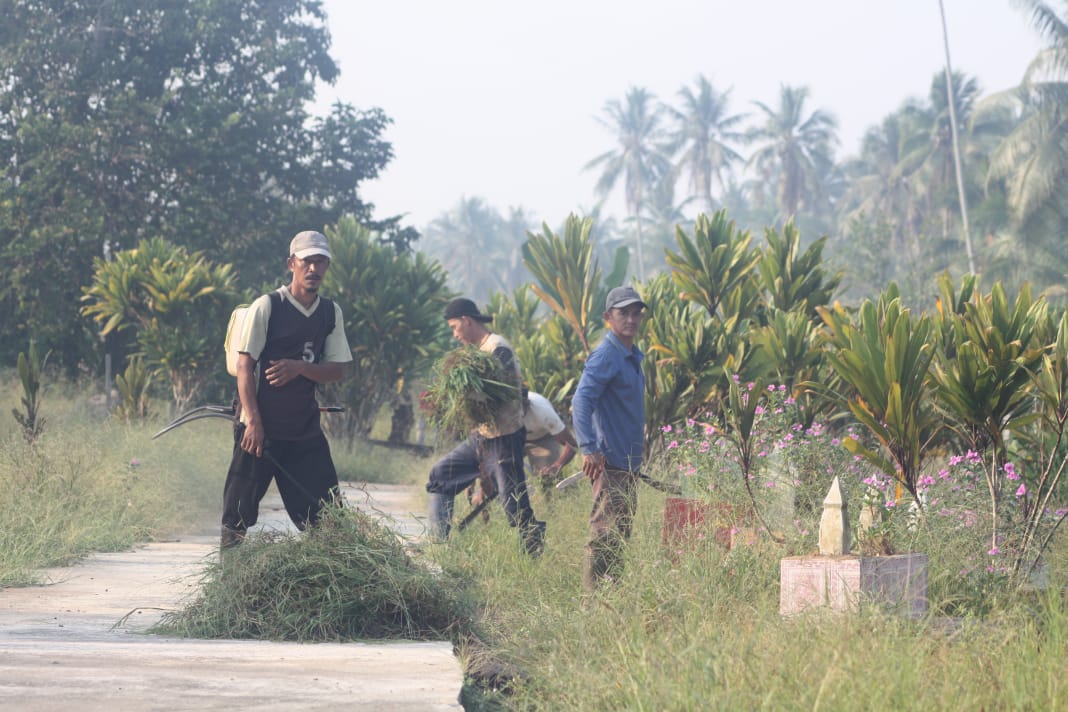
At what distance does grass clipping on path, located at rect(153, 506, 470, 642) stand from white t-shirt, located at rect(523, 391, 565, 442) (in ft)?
10.7

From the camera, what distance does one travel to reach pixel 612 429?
7.05 meters

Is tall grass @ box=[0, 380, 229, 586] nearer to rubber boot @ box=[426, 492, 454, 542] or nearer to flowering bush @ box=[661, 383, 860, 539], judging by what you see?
rubber boot @ box=[426, 492, 454, 542]

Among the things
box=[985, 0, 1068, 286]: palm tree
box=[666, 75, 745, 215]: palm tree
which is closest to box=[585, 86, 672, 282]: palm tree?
box=[666, 75, 745, 215]: palm tree

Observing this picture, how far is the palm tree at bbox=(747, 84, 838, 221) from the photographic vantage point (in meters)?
73.8

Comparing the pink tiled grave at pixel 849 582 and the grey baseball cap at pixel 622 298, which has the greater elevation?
the grey baseball cap at pixel 622 298

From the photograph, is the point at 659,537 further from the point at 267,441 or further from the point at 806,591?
the point at 267,441

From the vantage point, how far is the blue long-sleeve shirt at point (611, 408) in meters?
6.96

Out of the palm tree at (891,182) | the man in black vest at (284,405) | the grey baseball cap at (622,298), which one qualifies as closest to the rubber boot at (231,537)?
the man in black vest at (284,405)

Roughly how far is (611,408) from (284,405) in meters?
1.85

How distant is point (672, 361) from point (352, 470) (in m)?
8.01

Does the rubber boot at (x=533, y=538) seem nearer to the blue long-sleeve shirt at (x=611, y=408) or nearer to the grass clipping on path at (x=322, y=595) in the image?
the blue long-sleeve shirt at (x=611, y=408)

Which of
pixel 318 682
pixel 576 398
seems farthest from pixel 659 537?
pixel 318 682

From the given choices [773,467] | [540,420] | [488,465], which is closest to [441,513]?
[488,465]

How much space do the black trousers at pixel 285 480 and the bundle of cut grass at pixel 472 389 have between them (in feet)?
5.93
